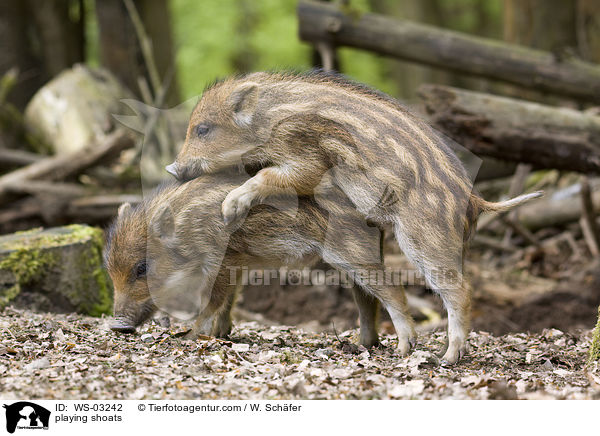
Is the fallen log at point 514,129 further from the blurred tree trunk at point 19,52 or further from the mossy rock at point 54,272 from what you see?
the blurred tree trunk at point 19,52

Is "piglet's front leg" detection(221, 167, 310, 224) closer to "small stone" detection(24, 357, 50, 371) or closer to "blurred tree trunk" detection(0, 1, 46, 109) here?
"small stone" detection(24, 357, 50, 371)

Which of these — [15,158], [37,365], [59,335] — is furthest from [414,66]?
[37,365]

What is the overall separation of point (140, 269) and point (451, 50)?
18.4 ft

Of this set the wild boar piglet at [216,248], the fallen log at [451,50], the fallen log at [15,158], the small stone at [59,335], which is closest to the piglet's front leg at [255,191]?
the wild boar piglet at [216,248]

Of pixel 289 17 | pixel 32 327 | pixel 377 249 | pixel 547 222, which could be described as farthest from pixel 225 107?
pixel 289 17

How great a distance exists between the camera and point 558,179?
9.36m

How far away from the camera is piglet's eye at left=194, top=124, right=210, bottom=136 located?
4.75 metres

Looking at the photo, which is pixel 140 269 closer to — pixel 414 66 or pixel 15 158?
pixel 15 158

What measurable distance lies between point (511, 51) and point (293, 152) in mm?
5108

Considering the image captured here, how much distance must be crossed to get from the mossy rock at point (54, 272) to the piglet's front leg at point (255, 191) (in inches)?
76.3

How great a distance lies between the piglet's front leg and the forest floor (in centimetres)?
79

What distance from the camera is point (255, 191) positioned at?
4270mm
